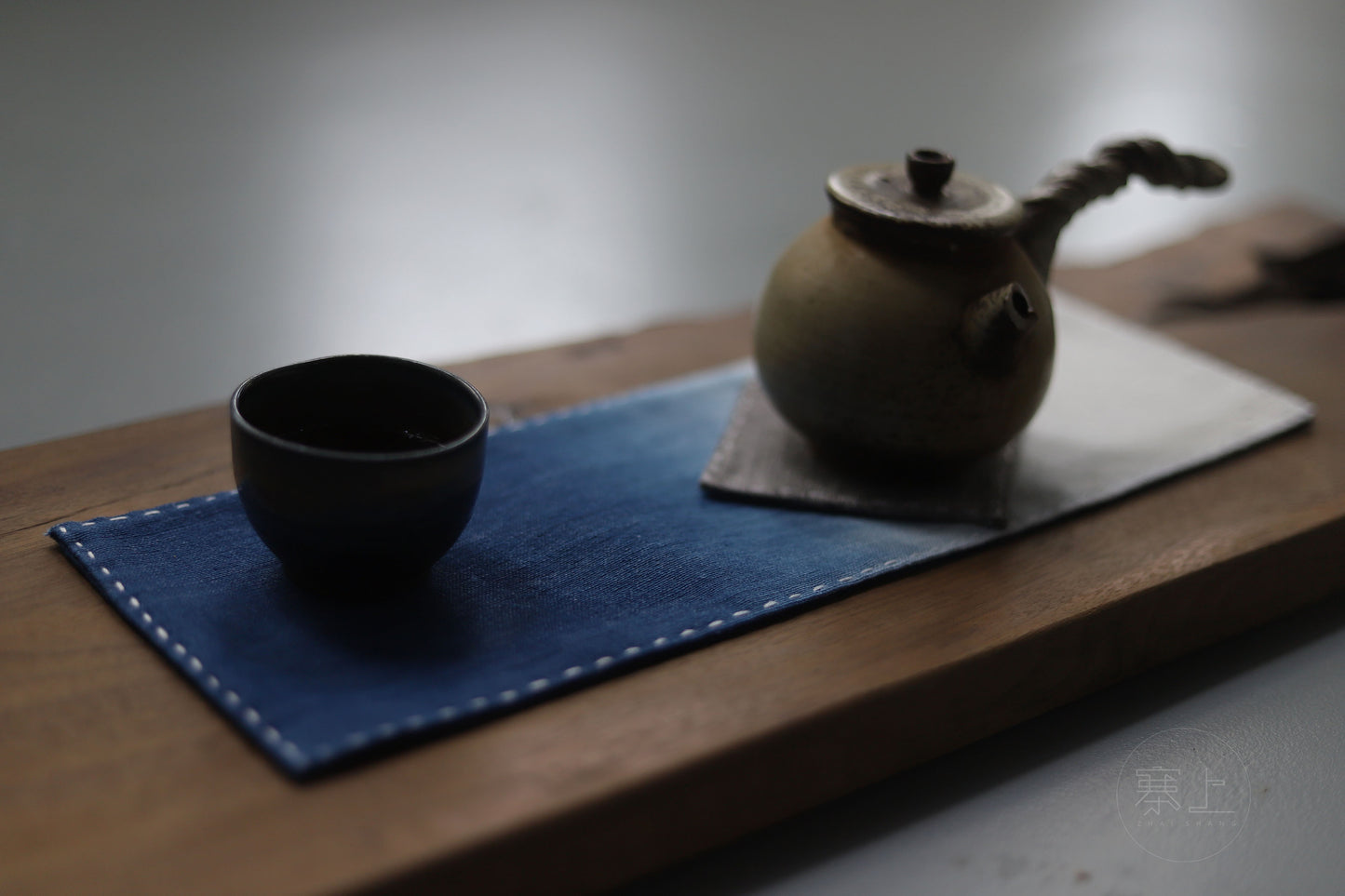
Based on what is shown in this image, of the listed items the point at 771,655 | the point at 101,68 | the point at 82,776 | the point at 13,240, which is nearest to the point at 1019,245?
the point at 771,655

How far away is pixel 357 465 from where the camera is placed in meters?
0.66

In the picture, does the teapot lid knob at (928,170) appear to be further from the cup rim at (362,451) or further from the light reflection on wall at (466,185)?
the light reflection on wall at (466,185)

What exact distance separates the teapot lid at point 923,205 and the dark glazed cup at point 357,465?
27 centimetres

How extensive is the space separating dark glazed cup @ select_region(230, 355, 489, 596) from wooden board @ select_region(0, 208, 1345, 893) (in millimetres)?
95

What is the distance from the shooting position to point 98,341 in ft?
3.95

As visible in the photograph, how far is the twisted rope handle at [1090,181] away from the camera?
0.90 metres

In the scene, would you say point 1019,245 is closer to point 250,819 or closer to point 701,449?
point 701,449

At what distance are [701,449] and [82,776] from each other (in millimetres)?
461

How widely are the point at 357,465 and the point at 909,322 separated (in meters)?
0.34

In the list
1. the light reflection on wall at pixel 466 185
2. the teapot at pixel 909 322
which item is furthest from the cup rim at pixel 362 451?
the light reflection on wall at pixel 466 185

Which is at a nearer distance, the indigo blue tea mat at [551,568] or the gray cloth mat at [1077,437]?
the indigo blue tea mat at [551,568]

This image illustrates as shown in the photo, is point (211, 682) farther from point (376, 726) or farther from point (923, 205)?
point (923, 205)

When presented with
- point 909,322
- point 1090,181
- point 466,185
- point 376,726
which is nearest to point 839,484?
point 909,322

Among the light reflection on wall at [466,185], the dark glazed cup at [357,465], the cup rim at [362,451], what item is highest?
the cup rim at [362,451]
